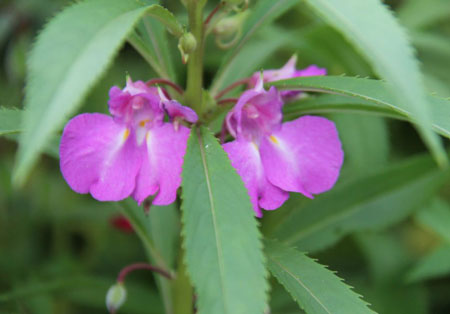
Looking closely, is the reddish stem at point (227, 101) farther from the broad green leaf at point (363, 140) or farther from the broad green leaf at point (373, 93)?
the broad green leaf at point (363, 140)

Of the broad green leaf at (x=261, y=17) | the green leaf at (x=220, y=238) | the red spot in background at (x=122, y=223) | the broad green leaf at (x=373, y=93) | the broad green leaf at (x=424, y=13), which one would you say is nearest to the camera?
the green leaf at (x=220, y=238)

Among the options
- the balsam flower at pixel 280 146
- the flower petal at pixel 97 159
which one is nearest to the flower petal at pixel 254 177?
the balsam flower at pixel 280 146

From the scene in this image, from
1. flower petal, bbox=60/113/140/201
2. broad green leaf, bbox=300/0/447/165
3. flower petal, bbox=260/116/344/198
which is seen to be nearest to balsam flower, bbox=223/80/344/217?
flower petal, bbox=260/116/344/198

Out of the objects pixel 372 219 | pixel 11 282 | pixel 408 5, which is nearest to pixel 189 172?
Answer: pixel 372 219

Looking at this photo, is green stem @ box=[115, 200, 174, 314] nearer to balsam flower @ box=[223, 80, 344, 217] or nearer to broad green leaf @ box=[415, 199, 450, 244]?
balsam flower @ box=[223, 80, 344, 217]

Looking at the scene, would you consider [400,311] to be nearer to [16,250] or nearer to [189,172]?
[189,172]
